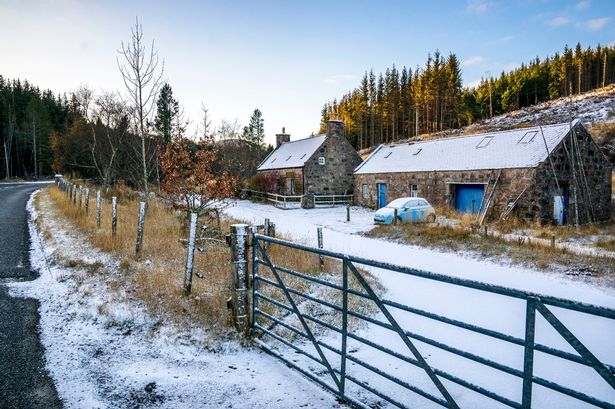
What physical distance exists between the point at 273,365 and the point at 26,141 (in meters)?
66.0

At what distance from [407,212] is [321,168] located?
14.9m

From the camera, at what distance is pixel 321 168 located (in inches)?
1253

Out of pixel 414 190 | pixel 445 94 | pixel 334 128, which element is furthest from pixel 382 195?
pixel 445 94

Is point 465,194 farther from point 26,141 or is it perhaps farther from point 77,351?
point 26,141

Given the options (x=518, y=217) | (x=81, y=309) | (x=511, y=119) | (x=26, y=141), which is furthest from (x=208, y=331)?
(x=26, y=141)

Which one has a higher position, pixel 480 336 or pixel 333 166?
pixel 333 166

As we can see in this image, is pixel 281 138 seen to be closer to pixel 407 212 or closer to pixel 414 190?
pixel 414 190

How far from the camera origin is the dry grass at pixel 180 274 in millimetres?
5438

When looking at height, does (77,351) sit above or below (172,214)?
below

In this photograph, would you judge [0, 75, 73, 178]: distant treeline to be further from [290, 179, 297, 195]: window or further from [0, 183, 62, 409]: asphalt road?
[0, 183, 62, 409]: asphalt road

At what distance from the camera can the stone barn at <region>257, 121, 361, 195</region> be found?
31.6m

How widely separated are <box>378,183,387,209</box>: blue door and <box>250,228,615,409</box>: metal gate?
61.0 ft

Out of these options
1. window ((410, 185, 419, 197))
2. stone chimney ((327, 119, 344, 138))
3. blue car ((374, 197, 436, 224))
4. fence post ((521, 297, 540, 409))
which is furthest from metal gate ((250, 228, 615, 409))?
stone chimney ((327, 119, 344, 138))

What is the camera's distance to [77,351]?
4.48 meters
